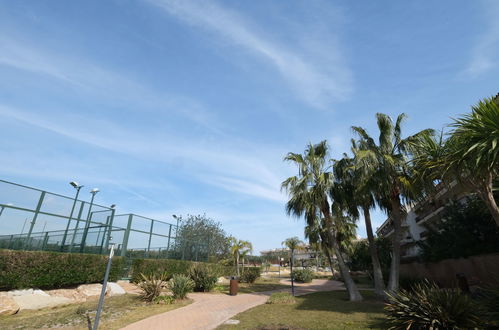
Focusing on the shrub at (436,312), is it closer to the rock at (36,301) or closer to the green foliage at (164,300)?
the green foliage at (164,300)

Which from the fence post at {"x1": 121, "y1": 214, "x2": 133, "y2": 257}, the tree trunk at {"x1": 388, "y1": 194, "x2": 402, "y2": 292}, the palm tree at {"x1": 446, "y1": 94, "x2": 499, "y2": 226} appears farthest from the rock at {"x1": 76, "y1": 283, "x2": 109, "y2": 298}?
the palm tree at {"x1": 446, "y1": 94, "x2": 499, "y2": 226}

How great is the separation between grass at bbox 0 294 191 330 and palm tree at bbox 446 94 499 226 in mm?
11320

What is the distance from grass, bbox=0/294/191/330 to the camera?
311 inches

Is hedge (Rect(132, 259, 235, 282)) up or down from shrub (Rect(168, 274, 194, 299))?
up

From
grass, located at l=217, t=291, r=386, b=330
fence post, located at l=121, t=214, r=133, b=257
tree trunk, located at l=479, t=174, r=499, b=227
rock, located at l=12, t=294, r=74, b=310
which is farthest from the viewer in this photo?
fence post, located at l=121, t=214, r=133, b=257

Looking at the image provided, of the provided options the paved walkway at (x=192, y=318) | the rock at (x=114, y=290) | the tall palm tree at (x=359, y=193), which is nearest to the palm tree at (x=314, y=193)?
the tall palm tree at (x=359, y=193)

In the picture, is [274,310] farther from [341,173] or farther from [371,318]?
[341,173]

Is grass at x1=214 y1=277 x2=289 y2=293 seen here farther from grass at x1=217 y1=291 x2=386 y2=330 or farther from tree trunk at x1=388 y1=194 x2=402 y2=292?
tree trunk at x1=388 y1=194 x2=402 y2=292

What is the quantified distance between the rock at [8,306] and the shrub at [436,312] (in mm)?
13299

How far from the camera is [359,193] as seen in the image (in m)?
13.1

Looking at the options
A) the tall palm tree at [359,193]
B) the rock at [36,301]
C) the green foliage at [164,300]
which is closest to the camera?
the rock at [36,301]

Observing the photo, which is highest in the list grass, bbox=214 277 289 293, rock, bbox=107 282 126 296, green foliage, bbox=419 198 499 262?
green foliage, bbox=419 198 499 262

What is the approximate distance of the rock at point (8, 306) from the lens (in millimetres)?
9203

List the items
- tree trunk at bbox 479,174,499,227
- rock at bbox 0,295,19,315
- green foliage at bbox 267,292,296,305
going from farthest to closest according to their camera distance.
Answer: green foliage at bbox 267,292,296,305, rock at bbox 0,295,19,315, tree trunk at bbox 479,174,499,227
